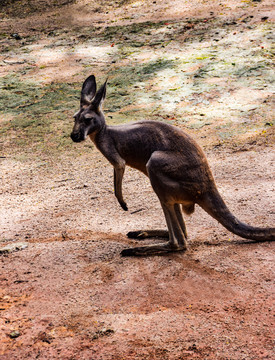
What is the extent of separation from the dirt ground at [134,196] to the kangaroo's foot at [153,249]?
0.08 meters

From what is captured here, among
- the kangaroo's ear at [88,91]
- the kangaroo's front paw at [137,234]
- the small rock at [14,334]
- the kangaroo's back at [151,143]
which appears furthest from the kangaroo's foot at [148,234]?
the small rock at [14,334]

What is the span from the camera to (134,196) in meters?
5.32

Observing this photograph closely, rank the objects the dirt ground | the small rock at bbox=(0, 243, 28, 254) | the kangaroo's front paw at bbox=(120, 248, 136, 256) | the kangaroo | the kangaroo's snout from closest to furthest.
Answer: the dirt ground
the kangaroo
the kangaroo's snout
the kangaroo's front paw at bbox=(120, 248, 136, 256)
the small rock at bbox=(0, 243, 28, 254)

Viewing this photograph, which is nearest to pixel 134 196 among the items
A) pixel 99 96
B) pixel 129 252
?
pixel 129 252

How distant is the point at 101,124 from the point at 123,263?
1257 mm

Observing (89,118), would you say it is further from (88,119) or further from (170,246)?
(170,246)

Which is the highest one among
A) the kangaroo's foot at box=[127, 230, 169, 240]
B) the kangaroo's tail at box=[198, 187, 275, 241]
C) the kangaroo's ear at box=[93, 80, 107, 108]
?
the kangaroo's ear at box=[93, 80, 107, 108]

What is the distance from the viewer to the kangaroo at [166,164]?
3.56 m

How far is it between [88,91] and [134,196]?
1708 millimetres

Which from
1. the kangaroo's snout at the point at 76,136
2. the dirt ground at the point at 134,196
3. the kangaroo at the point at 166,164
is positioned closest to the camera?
the dirt ground at the point at 134,196

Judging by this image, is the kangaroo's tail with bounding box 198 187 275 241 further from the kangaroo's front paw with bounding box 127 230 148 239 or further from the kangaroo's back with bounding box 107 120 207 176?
the kangaroo's front paw with bounding box 127 230 148 239

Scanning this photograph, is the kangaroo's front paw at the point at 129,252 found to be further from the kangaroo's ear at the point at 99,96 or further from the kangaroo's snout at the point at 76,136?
the kangaroo's ear at the point at 99,96

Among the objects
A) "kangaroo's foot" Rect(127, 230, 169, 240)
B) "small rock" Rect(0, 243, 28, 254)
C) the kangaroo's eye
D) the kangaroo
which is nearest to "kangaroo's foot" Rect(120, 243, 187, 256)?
the kangaroo

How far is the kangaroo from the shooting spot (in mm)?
3561
